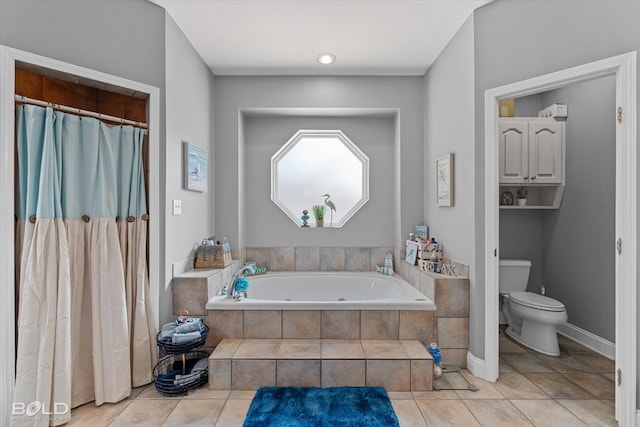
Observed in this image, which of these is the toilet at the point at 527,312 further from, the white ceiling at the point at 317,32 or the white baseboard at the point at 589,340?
the white ceiling at the point at 317,32

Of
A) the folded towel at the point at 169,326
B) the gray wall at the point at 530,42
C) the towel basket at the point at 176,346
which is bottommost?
the towel basket at the point at 176,346

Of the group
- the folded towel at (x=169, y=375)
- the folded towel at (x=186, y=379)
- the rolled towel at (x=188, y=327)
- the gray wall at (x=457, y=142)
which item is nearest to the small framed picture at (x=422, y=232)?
the gray wall at (x=457, y=142)

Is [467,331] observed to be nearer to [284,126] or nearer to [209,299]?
[209,299]

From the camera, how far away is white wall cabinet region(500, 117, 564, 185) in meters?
2.86

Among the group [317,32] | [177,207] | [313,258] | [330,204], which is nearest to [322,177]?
[330,204]

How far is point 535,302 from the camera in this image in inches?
104

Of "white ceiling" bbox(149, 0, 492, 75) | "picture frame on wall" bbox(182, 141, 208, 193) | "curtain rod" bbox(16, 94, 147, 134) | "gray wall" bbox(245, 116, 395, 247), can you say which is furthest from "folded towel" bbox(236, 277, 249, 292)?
"white ceiling" bbox(149, 0, 492, 75)

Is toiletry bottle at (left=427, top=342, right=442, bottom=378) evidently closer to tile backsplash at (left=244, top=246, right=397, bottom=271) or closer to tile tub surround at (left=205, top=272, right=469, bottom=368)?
tile tub surround at (left=205, top=272, right=469, bottom=368)

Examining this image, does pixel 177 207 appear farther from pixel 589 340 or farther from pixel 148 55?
pixel 589 340

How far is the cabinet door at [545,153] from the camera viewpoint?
2863mm

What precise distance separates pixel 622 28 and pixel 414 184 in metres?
1.84

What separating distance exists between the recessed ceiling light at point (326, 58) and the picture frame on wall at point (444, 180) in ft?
4.31

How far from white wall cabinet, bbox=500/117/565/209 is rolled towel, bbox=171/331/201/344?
2.78m

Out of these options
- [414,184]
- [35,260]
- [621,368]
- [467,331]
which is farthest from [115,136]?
[621,368]
